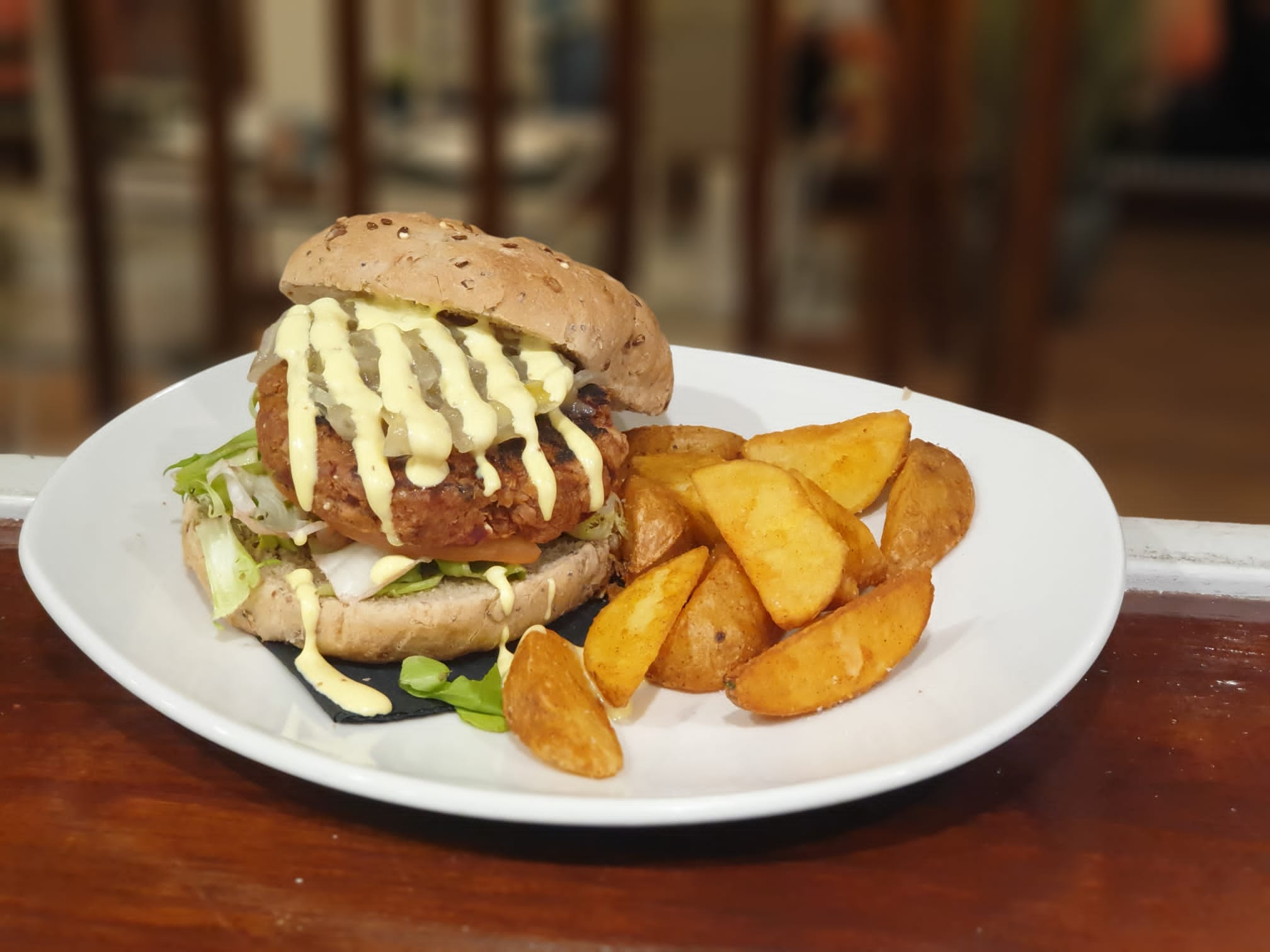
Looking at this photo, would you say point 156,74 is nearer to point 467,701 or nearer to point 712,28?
point 712,28

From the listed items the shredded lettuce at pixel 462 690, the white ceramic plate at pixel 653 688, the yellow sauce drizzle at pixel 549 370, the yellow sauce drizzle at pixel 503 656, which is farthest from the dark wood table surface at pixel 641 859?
the yellow sauce drizzle at pixel 549 370

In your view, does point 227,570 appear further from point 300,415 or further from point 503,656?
point 503,656

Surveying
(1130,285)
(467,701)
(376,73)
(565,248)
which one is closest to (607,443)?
(467,701)

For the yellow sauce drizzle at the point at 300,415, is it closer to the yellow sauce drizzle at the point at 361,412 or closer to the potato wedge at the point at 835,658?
the yellow sauce drizzle at the point at 361,412

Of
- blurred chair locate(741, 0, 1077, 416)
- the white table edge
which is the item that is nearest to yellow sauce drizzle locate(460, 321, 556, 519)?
the white table edge

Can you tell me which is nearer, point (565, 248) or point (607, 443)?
point (607, 443)
